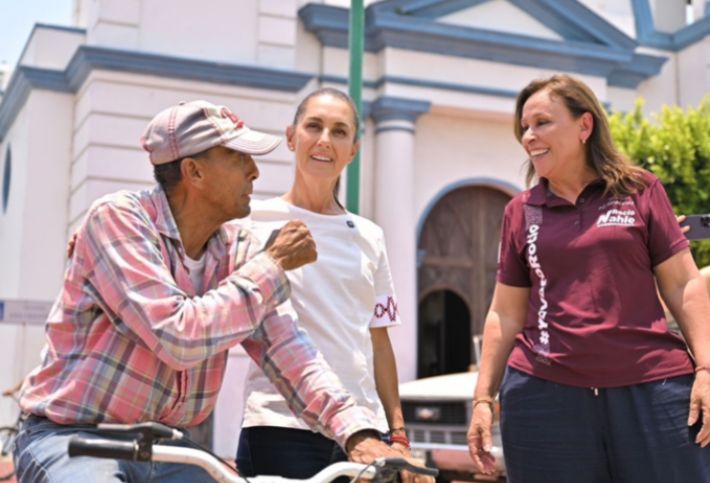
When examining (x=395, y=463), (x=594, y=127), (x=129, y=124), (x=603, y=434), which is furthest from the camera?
(x=129, y=124)

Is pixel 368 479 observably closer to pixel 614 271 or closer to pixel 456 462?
pixel 614 271

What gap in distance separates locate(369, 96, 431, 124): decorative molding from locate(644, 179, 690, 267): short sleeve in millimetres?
11519

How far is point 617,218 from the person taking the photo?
11.1 feet

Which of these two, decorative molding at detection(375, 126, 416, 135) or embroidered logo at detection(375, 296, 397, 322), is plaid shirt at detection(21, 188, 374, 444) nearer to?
embroidered logo at detection(375, 296, 397, 322)

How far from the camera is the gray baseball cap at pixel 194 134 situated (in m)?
2.58

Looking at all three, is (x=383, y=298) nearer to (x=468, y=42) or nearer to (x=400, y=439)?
(x=400, y=439)

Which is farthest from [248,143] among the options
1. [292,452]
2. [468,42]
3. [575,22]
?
[575,22]

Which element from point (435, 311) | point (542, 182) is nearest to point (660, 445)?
point (542, 182)

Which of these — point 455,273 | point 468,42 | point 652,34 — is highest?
point 652,34

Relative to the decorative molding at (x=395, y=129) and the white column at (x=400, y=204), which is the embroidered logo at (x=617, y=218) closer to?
the white column at (x=400, y=204)

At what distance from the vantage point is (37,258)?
13891mm

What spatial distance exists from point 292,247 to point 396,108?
12494 millimetres

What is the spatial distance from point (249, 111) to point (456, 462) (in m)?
6.41

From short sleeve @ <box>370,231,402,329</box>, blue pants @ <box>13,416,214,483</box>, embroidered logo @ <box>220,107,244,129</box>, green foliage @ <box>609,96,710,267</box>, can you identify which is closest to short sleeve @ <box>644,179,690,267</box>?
short sleeve @ <box>370,231,402,329</box>
